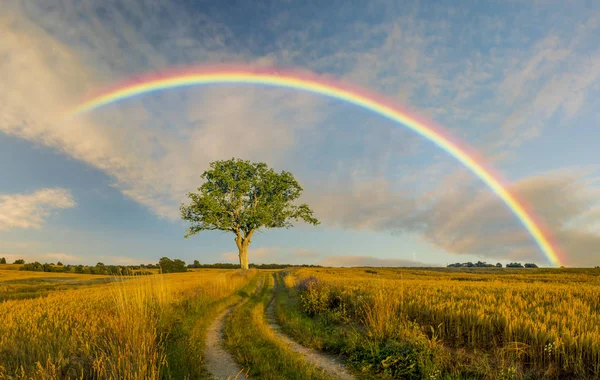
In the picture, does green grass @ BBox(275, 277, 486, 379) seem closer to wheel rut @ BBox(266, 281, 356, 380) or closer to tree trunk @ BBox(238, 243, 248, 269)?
wheel rut @ BBox(266, 281, 356, 380)

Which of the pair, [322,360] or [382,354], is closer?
[382,354]

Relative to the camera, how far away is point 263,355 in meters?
8.43

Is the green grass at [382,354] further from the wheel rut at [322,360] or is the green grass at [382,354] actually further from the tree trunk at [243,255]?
the tree trunk at [243,255]

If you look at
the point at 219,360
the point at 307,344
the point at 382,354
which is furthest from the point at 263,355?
the point at 382,354

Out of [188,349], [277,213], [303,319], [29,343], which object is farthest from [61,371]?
[277,213]

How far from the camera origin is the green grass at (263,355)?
23.3 feet

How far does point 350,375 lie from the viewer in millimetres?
7539

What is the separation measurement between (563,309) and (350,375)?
310 inches

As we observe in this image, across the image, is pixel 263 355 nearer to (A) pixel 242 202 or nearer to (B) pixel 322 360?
(B) pixel 322 360

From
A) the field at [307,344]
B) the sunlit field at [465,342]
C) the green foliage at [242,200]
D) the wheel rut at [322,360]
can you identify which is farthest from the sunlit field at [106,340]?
the green foliage at [242,200]

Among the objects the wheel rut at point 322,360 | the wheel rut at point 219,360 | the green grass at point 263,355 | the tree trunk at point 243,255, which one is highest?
the tree trunk at point 243,255

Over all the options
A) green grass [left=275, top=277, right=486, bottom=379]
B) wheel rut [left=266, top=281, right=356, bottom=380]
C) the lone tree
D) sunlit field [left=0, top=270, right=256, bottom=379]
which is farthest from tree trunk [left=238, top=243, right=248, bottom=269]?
green grass [left=275, top=277, right=486, bottom=379]

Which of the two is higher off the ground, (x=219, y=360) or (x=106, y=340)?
(x=106, y=340)

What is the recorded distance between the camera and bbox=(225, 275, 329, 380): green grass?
7113 millimetres
